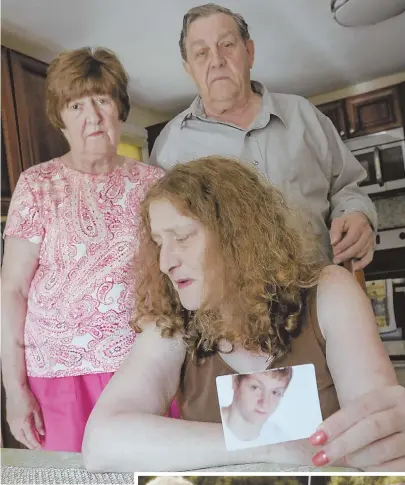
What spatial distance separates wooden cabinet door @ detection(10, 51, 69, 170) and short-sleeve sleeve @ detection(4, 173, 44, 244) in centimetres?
4

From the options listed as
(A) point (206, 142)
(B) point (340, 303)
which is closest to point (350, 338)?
(B) point (340, 303)

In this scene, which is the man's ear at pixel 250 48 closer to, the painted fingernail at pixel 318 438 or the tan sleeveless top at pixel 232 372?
the tan sleeveless top at pixel 232 372

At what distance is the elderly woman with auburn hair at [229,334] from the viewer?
31.4 inches

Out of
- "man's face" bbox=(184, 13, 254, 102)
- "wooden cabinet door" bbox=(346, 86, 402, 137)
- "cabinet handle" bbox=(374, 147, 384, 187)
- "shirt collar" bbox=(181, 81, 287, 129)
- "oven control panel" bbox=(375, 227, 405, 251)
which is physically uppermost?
"man's face" bbox=(184, 13, 254, 102)

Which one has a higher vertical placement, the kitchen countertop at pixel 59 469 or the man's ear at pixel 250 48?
the man's ear at pixel 250 48

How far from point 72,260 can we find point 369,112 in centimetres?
54

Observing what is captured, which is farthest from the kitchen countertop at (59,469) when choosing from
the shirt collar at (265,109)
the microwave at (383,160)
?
the shirt collar at (265,109)

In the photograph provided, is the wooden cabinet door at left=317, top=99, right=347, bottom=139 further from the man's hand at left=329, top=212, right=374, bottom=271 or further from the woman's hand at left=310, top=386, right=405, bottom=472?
the woman's hand at left=310, top=386, right=405, bottom=472

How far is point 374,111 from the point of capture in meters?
0.86

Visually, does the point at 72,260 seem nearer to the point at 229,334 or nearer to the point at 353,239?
the point at 229,334

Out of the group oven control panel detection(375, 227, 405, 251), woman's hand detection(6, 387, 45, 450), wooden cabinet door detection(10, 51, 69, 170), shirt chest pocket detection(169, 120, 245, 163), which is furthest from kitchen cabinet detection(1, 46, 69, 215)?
oven control panel detection(375, 227, 405, 251)

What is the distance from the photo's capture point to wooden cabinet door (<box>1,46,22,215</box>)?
100cm

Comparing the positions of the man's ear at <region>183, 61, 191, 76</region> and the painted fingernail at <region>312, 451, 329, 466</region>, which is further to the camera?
the man's ear at <region>183, 61, 191, 76</region>

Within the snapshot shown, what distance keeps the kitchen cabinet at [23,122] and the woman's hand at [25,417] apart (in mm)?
325
